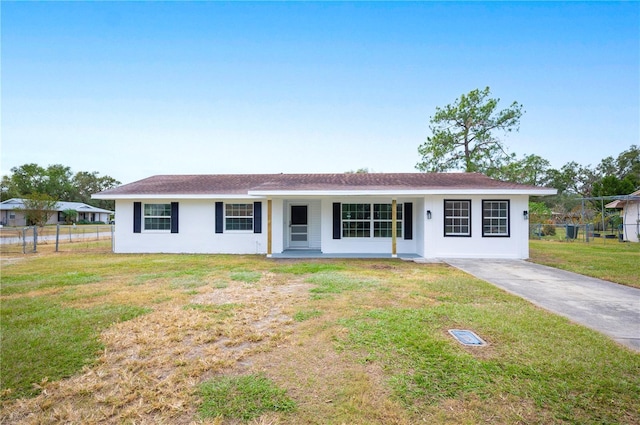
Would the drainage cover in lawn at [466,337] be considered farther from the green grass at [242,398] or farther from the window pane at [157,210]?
the window pane at [157,210]

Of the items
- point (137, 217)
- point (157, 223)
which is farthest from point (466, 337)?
point (137, 217)

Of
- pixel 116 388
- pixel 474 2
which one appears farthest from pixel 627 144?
pixel 116 388

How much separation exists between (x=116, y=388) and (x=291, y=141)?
2187 cm

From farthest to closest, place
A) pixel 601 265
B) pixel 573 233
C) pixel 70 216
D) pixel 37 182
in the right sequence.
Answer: pixel 37 182 < pixel 70 216 < pixel 573 233 < pixel 601 265

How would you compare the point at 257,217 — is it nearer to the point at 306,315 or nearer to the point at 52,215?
the point at 306,315

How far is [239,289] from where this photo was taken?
6500 millimetres

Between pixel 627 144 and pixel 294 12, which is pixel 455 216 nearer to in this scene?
pixel 294 12

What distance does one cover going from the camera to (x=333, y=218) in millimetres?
12352

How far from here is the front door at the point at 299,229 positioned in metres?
13.6

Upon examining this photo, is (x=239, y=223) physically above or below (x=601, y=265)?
above

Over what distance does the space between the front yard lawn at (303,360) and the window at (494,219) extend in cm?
593

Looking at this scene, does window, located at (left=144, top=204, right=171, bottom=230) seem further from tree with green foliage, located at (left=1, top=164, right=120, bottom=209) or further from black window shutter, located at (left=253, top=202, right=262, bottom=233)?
tree with green foliage, located at (left=1, top=164, right=120, bottom=209)

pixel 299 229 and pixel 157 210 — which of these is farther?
pixel 299 229

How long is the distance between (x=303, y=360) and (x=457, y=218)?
32.5ft
